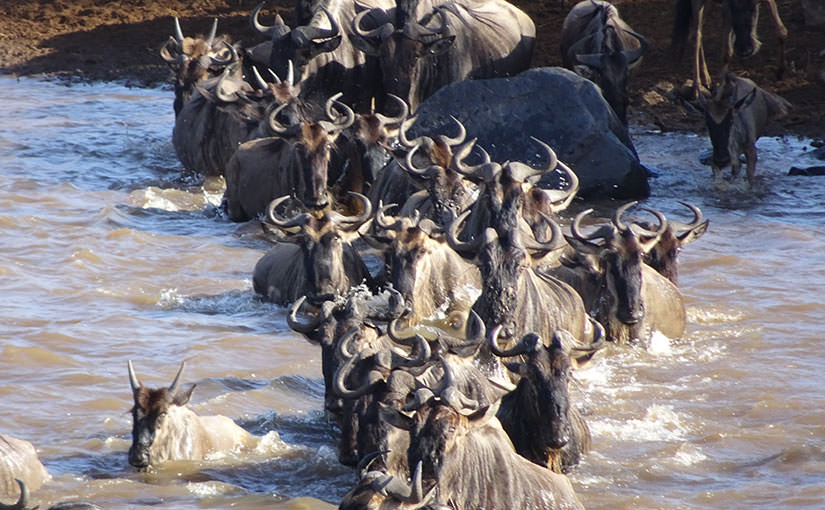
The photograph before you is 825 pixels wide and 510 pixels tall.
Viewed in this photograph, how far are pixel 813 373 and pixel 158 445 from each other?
15.8 ft

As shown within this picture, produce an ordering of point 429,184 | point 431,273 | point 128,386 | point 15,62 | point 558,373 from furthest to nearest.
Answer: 1. point 15,62
2. point 429,184
3. point 431,273
4. point 128,386
5. point 558,373

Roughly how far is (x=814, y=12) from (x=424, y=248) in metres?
11.2

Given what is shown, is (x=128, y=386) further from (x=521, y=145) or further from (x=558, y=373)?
(x=521, y=145)

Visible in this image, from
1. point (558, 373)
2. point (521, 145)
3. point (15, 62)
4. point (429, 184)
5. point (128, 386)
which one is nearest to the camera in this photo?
point (558, 373)

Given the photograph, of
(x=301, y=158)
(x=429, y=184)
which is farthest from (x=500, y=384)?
(x=301, y=158)

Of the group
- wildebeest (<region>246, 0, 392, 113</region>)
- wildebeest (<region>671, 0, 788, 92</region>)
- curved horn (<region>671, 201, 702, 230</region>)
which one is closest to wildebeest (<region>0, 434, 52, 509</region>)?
curved horn (<region>671, 201, 702, 230</region>)

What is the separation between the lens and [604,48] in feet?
55.0

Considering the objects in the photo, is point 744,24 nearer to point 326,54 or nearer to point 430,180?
point 326,54

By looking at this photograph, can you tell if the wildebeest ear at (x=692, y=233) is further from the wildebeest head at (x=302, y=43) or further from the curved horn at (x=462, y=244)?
the wildebeest head at (x=302, y=43)

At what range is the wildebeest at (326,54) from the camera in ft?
52.8

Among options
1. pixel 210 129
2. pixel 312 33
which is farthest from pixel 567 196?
pixel 210 129

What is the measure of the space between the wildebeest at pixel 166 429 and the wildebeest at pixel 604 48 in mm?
9024

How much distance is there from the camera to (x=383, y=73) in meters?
16.1

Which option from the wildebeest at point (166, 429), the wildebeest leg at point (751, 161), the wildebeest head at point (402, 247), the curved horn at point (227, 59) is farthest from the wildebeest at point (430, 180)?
the curved horn at point (227, 59)
